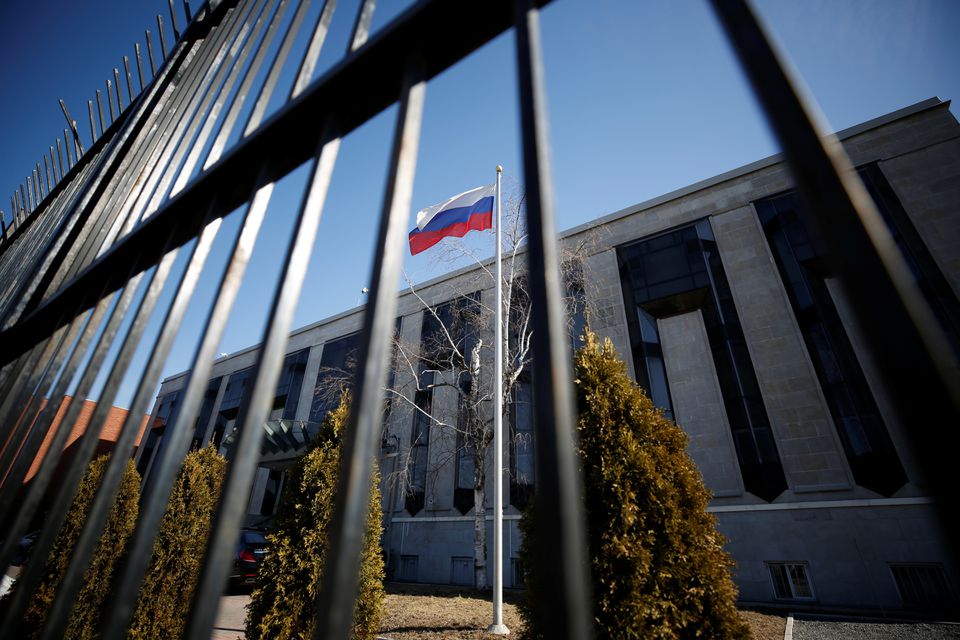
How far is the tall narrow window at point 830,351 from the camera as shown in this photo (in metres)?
10.4

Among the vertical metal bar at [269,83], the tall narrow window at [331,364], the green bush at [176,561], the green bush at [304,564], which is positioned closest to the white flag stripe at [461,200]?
the green bush at [304,564]

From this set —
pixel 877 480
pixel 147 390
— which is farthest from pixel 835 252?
pixel 877 480

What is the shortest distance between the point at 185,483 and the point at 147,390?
380 inches

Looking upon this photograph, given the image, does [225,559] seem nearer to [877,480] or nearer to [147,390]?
[147,390]

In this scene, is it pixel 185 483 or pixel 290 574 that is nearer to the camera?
pixel 290 574

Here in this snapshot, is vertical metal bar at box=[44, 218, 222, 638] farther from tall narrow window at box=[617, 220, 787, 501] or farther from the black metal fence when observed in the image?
tall narrow window at box=[617, 220, 787, 501]

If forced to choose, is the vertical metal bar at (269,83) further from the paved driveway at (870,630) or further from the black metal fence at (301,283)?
the paved driveway at (870,630)

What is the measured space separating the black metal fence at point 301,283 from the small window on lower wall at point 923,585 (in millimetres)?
13758

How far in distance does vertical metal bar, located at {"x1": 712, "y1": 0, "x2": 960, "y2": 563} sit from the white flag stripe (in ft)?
32.9

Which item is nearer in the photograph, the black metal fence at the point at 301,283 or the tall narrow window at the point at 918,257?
the black metal fence at the point at 301,283

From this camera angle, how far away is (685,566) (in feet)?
14.2

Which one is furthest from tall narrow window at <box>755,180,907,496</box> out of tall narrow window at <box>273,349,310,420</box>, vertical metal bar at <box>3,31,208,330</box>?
tall narrow window at <box>273,349,310,420</box>

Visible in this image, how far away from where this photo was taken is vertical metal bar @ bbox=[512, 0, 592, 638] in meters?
0.54

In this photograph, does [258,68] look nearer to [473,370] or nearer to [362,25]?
[362,25]
